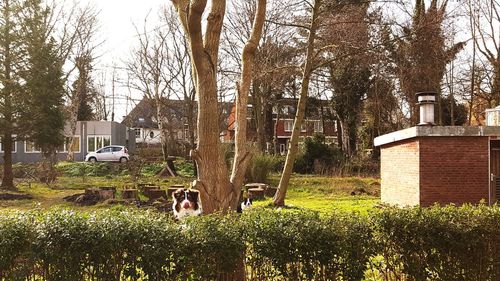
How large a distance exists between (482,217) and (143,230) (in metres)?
3.84

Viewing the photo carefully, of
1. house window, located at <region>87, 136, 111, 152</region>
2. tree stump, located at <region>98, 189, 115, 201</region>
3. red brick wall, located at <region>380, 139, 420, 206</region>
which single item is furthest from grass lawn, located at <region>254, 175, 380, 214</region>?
house window, located at <region>87, 136, 111, 152</region>

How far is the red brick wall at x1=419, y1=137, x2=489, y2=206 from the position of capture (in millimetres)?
14055

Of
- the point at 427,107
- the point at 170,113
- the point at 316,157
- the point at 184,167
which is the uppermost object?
the point at 170,113

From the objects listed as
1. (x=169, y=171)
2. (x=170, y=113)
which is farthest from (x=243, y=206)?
(x=170, y=113)

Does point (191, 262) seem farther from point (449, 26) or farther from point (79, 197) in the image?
point (449, 26)

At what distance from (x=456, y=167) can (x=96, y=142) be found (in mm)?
38710

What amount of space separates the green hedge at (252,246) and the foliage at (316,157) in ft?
90.1

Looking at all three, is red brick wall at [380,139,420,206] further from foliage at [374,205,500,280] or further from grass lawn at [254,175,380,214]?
foliage at [374,205,500,280]

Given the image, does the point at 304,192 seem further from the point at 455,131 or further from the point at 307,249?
the point at 307,249

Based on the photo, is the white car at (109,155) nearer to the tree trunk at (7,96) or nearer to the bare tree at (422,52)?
the tree trunk at (7,96)

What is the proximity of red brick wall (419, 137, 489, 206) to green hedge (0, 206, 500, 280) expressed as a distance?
28.4 feet

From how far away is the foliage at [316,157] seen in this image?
110 ft

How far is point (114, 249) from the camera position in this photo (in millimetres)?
5094

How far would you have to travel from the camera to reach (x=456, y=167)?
14125mm
